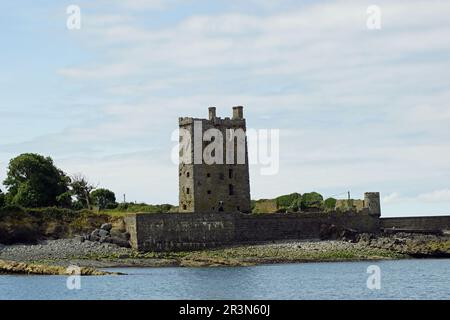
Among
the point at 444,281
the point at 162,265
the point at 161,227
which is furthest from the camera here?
the point at 161,227

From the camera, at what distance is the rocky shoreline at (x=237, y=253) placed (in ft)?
197

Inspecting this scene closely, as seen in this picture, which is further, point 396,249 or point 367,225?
point 367,225

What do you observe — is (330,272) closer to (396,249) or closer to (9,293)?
(396,249)

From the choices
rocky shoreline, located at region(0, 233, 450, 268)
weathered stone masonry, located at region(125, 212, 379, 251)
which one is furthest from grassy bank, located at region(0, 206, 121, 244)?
weathered stone masonry, located at region(125, 212, 379, 251)

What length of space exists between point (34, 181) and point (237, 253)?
23.1 m

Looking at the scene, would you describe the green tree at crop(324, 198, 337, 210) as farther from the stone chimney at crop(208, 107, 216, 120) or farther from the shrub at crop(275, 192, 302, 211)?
the stone chimney at crop(208, 107, 216, 120)

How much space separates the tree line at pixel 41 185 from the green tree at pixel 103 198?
9.14ft

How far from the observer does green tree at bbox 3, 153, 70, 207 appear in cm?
7675

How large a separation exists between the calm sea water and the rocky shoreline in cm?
258

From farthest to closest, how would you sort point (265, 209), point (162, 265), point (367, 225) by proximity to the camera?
1. point (265, 209)
2. point (367, 225)
3. point (162, 265)

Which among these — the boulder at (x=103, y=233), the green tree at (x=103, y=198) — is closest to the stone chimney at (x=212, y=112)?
the boulder at (x=103, y=233)
